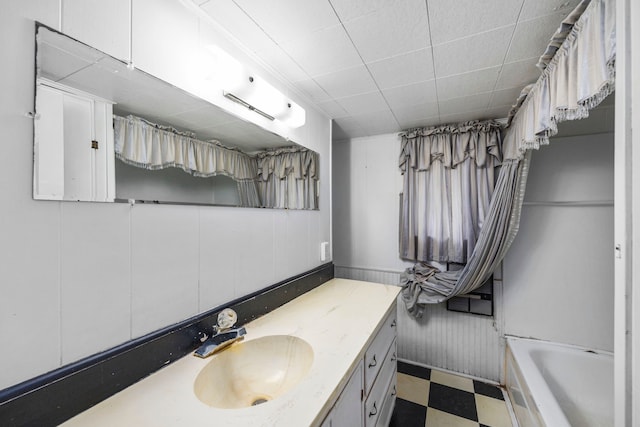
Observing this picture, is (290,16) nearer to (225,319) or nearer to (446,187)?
(225,319)

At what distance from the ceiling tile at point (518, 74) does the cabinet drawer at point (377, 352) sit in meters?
1.57

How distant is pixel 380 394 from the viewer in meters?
1.33

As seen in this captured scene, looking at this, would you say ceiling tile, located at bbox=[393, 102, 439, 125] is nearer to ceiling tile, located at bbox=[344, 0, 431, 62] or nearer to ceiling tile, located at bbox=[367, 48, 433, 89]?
ceiling tile, located at bbox=[367, 48, 433, 89]

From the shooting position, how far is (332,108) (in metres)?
1.91

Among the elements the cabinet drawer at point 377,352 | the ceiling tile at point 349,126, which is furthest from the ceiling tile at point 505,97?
the cabinet drawer at point 377,352

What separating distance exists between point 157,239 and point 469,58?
1675mm

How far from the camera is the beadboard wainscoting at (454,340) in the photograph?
2102 millimetres

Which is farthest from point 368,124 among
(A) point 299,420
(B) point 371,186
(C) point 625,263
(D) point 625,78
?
(A) point 299,420

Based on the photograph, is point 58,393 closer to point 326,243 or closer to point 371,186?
point 326,243

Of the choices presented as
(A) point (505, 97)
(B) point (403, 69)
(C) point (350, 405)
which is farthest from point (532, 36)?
(C) point (350, 405)

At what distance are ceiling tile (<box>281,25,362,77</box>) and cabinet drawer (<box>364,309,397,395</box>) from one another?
1.43 meters

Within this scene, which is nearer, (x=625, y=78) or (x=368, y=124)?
(x=625, y=78)

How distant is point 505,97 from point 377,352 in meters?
1.86

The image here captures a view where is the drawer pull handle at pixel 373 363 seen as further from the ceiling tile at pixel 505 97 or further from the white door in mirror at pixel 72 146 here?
the ceiling tile at pixel 505 97
